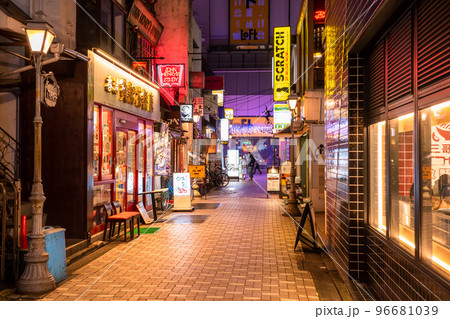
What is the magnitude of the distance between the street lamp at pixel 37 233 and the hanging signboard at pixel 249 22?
16582 mm

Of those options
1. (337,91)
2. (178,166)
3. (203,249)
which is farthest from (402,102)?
(178,166)

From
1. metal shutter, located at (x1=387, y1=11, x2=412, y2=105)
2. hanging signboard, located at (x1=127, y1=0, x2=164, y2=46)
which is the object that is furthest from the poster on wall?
metal shutter, located at (x1=387, y1=11, x2=412, y2=105)

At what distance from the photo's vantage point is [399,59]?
5.06m

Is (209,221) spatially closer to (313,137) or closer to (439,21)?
(313,137)

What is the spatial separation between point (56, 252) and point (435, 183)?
6195mm

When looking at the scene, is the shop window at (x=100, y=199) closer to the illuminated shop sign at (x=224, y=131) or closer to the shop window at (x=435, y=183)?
the shop window at (x=435, y=183)

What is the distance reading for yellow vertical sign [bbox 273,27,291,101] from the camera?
69.5 ft

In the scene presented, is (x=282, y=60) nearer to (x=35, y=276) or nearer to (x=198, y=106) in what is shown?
(x=198, y=106)

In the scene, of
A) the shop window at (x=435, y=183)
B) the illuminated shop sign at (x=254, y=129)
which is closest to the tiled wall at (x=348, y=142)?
the shop window at (x=435, y=183)

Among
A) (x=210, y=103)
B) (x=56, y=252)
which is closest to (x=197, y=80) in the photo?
(x=210, y=103)

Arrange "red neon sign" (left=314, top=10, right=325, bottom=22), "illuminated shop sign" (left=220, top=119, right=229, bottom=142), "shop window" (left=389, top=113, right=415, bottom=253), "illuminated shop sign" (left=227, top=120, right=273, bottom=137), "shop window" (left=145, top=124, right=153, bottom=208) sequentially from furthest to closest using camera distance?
"illuminated shop sign" (left=227, top=120, right=273, bottom=137) → "illuminated shop sign" (left=220, top=119, right=229, bottom=142) → "red neon sign" (left=314, top=10, right=325, bottom=22) → "shop window" (left=145, top=124, right=153, bottom=208) → "shop window" (left=389, top=113, right=415, bottom=253)

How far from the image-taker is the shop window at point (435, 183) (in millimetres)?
3996

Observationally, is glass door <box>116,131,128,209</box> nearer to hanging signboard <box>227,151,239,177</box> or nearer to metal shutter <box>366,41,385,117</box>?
metal shutter <box>366,41,385,117</box>

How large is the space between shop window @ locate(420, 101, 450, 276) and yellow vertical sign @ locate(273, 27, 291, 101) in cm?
1765
